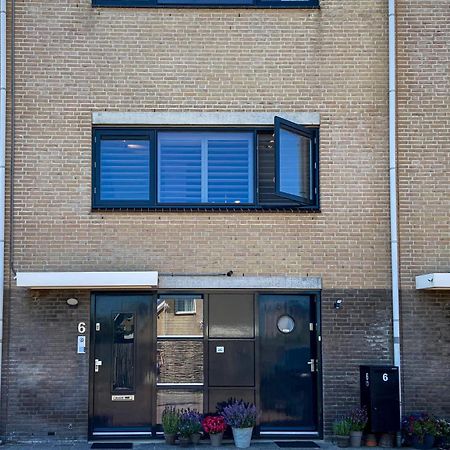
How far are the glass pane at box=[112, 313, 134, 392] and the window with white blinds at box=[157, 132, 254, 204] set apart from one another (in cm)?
217

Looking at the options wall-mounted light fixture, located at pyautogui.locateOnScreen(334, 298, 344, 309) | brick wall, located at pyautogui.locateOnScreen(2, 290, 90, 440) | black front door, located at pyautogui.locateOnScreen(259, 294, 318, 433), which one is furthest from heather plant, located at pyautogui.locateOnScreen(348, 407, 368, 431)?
brick wall, located at pyautogui.locateOnScreen(2, 290, 90, 440)

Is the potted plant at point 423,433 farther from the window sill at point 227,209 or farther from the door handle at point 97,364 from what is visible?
the door handle at point 97,364

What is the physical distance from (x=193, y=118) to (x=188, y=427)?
5061 mm

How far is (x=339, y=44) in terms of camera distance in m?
13.5

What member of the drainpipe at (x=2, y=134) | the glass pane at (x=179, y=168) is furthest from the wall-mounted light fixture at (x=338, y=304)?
the drainpipe at (x=2, y=134)

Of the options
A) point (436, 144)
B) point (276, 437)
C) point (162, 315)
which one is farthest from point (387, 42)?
point (276, 437)

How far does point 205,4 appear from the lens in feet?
44.1

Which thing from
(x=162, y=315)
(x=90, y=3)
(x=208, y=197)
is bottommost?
(x=162, y=315)

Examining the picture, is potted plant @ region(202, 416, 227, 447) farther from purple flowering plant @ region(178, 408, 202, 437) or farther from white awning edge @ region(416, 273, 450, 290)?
white awning edge @ region(416, 273, 450, 290)

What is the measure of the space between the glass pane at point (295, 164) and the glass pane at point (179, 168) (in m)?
1.46

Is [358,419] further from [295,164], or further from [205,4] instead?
[205,4]

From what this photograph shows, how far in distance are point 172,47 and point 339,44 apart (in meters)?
2.87

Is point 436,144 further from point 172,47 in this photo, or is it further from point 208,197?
point 172,47

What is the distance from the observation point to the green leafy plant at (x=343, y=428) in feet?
40.5
